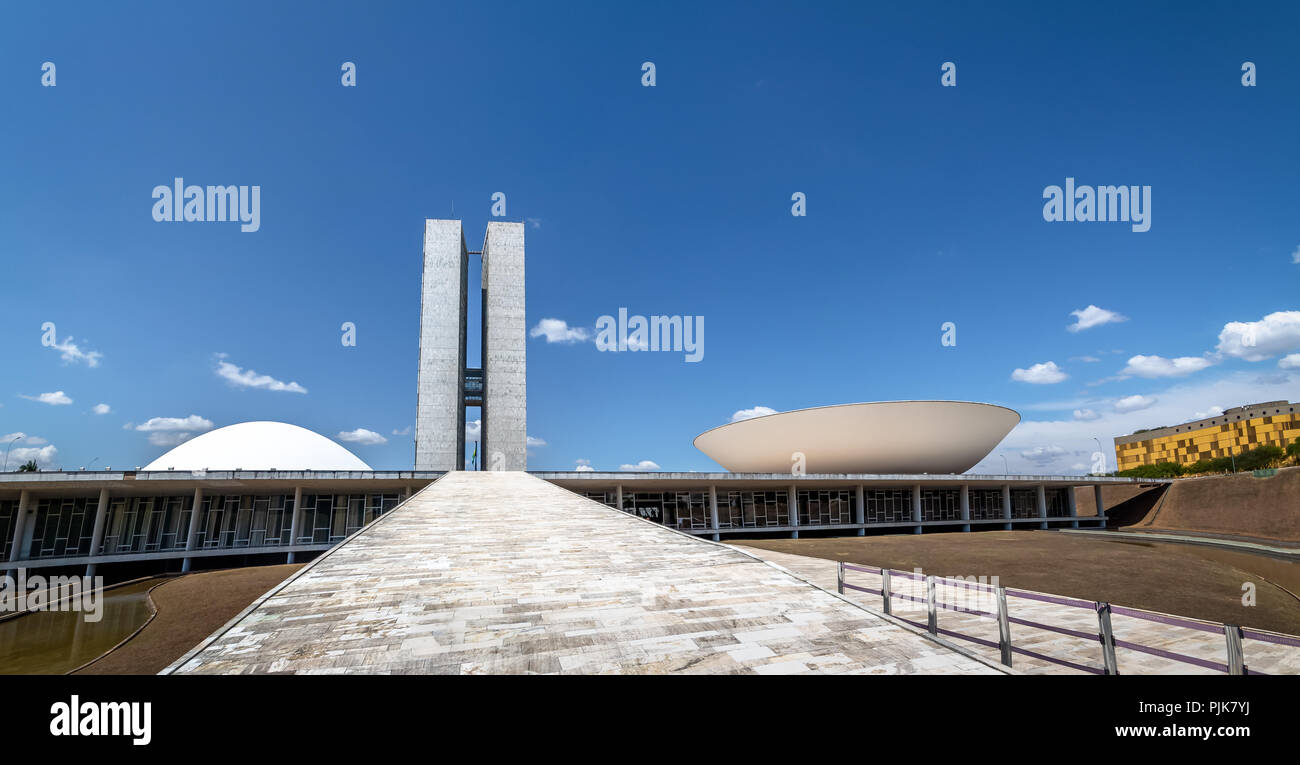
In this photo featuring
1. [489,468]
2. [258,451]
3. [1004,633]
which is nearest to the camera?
[1004,633]

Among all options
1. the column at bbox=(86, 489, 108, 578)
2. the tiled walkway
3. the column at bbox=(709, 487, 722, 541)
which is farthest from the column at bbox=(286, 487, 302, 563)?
the tiled walkway

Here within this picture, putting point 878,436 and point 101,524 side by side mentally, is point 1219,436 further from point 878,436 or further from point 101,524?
point 101,524

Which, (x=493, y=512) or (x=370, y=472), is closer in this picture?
(x=493, y=512)

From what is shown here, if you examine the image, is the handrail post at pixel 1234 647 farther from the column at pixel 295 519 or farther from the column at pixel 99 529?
the column at pixel 99 529

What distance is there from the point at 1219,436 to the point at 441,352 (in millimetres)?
94583

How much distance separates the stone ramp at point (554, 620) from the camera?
3.52 meters

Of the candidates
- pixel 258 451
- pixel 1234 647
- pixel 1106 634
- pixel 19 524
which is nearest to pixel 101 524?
pixel 19 524

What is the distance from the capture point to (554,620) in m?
4.33

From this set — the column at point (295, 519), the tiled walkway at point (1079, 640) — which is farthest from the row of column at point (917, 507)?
the tiled walkway at point (1079, 640)

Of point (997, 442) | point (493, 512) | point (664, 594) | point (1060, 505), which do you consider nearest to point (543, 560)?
point (664, 594)

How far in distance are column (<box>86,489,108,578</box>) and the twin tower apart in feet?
50.4
